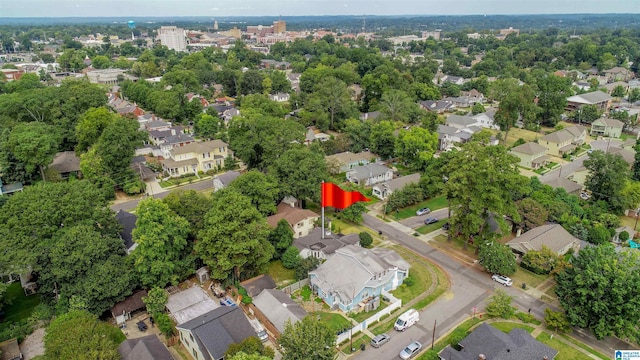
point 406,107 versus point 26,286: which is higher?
point 406,107

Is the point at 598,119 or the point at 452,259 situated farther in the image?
the point at 598,119

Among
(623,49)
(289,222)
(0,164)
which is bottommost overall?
(289,222)

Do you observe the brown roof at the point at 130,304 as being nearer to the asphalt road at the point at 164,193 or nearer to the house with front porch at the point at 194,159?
the asphalt road at the point at 164,193

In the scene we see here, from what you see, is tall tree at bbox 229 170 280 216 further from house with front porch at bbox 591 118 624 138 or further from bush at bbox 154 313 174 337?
house with front porch at bbox 591 118 624 138

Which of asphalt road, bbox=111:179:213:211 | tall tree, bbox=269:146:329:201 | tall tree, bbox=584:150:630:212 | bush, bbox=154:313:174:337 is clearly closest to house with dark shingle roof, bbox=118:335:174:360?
bush, bbox=154:313:174:337

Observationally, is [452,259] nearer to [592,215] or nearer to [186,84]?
[592,215]

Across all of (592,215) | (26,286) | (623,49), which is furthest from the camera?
(623,49)

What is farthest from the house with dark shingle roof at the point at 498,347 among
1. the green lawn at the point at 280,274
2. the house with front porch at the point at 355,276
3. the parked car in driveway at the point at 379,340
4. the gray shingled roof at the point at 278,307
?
the green lawn at the point at 280,274

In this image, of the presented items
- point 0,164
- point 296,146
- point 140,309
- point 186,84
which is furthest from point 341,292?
point 186,84
